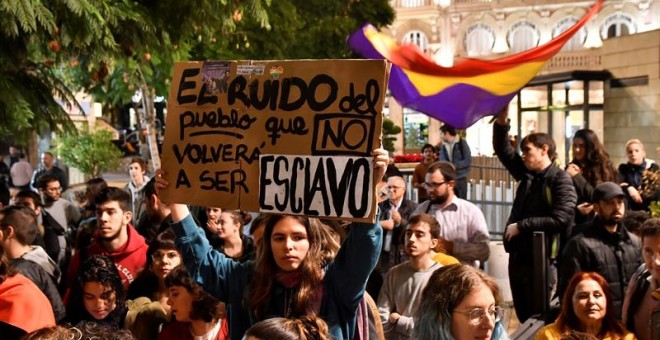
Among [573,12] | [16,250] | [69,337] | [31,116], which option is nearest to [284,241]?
[69,337]

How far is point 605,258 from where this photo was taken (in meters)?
7.04

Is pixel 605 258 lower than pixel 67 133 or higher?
lower

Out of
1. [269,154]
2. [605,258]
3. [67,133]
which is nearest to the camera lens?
[269,154]

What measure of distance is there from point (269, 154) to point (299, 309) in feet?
2.44

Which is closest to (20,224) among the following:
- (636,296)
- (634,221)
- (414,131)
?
(636,296)

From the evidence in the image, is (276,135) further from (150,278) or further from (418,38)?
(418,38)

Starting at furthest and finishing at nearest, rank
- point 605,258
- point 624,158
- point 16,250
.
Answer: point 624,158, point 605,258, point 16,250

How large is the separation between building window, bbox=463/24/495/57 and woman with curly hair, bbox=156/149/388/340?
53927mm

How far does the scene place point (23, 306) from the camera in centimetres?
521

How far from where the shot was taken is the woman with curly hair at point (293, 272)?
162 inches

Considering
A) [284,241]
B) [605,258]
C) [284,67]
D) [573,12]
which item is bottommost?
[605,258]

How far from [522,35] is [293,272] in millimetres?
54903

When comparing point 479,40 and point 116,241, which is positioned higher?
point 479,40

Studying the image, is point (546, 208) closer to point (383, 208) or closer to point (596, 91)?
point (383, 208)
